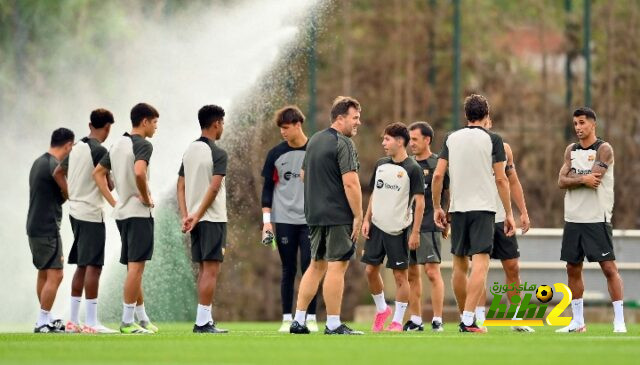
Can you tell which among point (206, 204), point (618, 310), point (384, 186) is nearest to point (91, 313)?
point (206, 204)

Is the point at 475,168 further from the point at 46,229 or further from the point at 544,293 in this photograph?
the point at 544,293

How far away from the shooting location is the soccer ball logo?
1901cm

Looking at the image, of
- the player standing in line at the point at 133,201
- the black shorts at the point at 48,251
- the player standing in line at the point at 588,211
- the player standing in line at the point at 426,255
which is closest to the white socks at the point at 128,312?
the player standing in line at the point at 133,201

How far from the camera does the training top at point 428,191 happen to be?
54.0 feet

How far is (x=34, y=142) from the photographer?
85.5ft

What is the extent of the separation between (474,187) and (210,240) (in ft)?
7.55

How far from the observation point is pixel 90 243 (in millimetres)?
15867

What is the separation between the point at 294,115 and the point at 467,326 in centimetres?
271

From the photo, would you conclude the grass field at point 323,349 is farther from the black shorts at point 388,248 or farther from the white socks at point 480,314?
the black shorts at point 388,248

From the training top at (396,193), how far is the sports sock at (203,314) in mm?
1754

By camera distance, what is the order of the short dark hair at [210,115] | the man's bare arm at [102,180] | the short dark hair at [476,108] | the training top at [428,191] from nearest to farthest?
the short dark hair at [476,108]
the short dark hair at [210,115]
the man's bare arm at [102,180]
the training top at [428,191]

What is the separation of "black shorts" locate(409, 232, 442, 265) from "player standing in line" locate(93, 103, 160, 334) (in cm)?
250

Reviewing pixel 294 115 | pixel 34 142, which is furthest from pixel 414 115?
pixel 294 115

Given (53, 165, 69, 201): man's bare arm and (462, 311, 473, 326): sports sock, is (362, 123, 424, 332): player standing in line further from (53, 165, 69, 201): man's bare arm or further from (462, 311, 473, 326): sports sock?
(53, 165, 69, 201): man's bare arm
